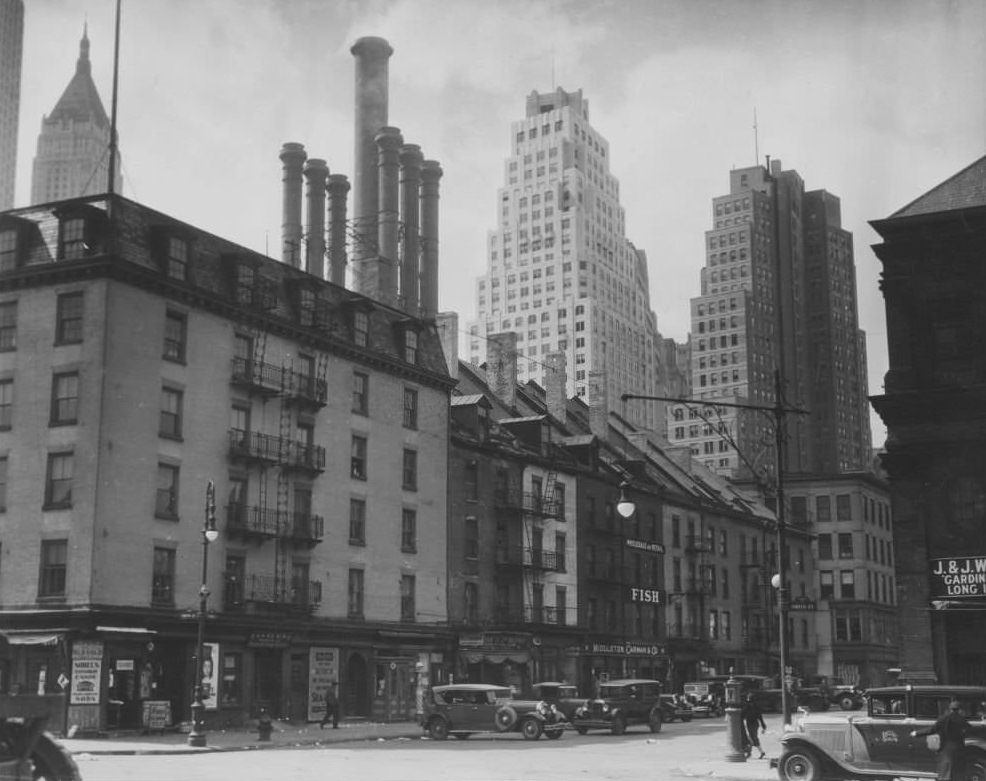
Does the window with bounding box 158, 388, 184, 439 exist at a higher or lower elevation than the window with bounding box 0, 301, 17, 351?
lower

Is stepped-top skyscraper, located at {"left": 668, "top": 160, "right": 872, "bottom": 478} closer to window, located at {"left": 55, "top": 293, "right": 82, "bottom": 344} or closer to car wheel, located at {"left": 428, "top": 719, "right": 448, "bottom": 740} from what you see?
car wheel, located at {"left": 428, "top": 719, "right": 448, "bottom": 740}

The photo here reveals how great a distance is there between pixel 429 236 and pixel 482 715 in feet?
215

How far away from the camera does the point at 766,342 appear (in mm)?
176875

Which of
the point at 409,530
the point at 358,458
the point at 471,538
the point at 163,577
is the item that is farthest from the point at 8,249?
the point at 471,538

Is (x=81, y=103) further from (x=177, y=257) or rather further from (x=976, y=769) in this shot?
(x=976, y=769)

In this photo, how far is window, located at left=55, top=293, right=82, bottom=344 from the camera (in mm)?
41375

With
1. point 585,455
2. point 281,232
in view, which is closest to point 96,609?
point 585,455

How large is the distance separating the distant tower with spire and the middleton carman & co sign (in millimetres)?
31095

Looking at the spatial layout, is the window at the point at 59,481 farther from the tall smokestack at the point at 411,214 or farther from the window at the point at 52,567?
the tall smokestack at the point at 411,214

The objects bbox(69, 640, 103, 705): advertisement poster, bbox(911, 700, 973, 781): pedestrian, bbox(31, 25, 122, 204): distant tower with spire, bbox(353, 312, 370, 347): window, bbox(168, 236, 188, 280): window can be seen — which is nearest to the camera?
bbox(911, 700, 973, 781): pedestrian

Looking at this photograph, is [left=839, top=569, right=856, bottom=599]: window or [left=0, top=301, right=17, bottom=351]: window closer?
[left=0, top=301, right=17, bottom=351]: window

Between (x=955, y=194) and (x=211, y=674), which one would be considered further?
(x=211, y=674)

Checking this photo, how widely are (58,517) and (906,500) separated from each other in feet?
87.3

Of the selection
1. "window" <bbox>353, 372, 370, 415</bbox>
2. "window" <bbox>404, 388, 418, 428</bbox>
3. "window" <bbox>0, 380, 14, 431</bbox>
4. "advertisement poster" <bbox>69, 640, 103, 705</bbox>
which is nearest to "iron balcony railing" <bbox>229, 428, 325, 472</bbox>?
"window" <bbox>353, 372, 370, 415</bbox>
